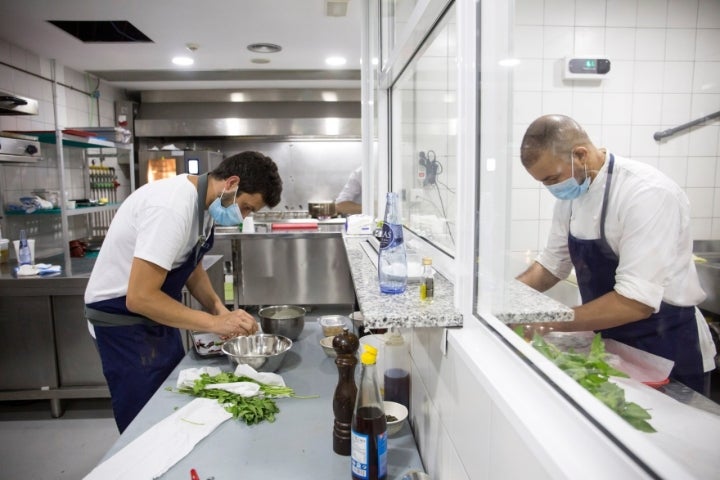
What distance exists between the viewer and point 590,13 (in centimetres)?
82

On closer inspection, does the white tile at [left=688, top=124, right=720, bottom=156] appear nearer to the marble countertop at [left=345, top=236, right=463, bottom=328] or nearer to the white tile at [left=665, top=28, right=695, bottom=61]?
the white tile at [left=665, top=28, right=695, bottom=61]

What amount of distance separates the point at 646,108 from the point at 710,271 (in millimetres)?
249

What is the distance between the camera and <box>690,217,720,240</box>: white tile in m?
0.51

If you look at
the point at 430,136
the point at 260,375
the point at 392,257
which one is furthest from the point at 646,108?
the point at 260,375

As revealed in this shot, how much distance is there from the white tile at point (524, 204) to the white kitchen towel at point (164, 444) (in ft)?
3.34

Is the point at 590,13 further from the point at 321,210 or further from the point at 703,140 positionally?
the point at 321,210

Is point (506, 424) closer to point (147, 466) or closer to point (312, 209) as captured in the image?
point (147, 466)

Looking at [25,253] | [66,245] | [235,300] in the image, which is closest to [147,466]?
[25,253]

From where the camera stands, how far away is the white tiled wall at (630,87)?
0.51m

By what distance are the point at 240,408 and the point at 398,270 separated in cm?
67

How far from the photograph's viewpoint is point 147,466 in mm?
1235

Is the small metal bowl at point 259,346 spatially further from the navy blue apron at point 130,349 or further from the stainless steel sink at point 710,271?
the stainless steel sink at point 710,271

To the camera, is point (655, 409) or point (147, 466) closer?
point (655, 409)

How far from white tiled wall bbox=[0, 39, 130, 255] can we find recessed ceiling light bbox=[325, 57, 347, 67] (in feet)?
9.42
